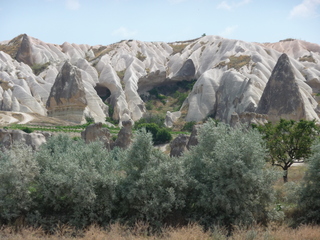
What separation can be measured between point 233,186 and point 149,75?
5790 cm

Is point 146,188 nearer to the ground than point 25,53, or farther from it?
nearer to the ground

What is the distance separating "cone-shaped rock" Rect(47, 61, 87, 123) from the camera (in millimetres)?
47219

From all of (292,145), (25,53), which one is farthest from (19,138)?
(25,53)

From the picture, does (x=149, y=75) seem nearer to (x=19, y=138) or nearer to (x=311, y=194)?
(x=19, y=138)

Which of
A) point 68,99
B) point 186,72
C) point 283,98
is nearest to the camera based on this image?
point 283,98

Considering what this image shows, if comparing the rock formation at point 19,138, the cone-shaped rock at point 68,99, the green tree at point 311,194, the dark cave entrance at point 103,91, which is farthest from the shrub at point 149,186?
the dark cave entrance at point 103,91

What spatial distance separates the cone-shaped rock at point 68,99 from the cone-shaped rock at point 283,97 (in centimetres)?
2105

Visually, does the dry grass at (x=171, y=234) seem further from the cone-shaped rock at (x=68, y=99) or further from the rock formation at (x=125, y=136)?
the cone-shaped rock at (x=68, y=99)

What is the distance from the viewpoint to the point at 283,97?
40000mm

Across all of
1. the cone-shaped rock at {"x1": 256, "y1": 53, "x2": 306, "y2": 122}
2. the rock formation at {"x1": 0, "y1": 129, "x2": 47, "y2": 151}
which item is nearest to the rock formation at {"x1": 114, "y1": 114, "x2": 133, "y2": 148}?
the rock formation at {"x1": 0, "y1": 129, "x2": 47, "y2": 151}

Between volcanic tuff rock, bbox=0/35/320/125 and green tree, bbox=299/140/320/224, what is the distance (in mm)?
27428

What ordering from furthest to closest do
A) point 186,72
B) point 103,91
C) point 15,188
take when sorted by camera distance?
point 186,72, point 103,91, point 15,188

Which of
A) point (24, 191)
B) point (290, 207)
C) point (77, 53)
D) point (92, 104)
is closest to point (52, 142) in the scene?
point (24, 191)

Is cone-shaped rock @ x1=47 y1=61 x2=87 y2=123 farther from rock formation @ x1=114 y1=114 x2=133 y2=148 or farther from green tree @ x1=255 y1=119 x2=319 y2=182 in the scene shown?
green tree @ x1=255 y1=119 x2=319 y2=182
